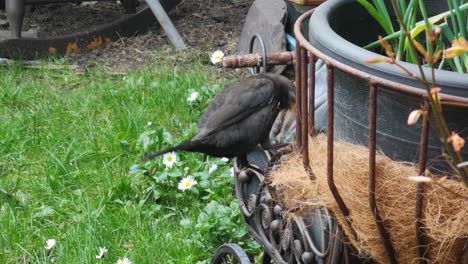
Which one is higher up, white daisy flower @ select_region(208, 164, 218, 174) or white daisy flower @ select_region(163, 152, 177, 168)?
white daisy flower @ select_region(163, 152, 177, 168)

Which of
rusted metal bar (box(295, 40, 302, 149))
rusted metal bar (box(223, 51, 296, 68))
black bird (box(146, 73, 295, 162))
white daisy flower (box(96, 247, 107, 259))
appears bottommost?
white daisy flower (box(96, 247, 107, 259))

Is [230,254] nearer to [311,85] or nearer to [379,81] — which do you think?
[311,85]

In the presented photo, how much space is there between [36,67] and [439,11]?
3.75 metres

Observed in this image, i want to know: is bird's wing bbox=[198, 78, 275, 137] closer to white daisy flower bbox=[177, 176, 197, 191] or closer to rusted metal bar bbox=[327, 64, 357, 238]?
white daisy flower bbox=[177, 176, 197, 191]

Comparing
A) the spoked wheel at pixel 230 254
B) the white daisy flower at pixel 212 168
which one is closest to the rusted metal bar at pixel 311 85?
the spoked wheel at pixel 230 254

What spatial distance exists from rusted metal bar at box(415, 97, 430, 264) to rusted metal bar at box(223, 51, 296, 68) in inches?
39.5

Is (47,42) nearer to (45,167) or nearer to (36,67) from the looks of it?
(36,67)

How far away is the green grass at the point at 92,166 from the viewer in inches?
127

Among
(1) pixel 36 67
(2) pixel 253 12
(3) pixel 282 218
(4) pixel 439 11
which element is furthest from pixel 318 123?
(1) pixel 36 67

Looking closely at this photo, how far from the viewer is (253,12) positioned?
5133 millimetres

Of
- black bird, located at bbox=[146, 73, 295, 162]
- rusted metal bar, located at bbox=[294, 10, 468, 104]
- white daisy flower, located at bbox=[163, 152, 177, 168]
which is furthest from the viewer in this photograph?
white daisy flower, located at bbox=[163, 152, 177, 168]

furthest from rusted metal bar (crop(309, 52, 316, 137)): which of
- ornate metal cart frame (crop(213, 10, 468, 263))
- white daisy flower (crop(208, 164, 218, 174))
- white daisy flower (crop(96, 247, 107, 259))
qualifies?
white daisy flower (crop(208, 164, 218, 174))

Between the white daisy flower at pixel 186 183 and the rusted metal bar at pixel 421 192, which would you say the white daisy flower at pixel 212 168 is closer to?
the white daisy flower at pixel 186 183

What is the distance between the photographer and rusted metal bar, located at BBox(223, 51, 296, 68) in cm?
243
